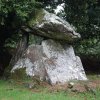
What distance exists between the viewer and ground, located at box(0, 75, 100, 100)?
11.3 metres

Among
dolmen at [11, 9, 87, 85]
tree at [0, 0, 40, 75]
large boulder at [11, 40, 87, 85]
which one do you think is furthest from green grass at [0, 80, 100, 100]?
tree at [0, 0, 40, 75]

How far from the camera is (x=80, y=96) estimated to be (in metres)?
11.8

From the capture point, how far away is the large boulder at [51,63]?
45.2 feet

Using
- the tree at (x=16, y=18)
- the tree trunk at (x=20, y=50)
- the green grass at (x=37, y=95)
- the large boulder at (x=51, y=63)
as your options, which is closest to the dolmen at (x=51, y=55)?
the large boulder at (x=51, y=63)

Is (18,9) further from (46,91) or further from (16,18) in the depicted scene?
(46,91)

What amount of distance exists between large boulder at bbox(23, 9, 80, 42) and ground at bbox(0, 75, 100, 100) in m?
2.15

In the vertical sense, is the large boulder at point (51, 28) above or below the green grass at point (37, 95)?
above

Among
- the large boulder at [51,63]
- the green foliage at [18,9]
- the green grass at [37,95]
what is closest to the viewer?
the green grass at [37,95]

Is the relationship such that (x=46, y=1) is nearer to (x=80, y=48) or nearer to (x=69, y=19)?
(x=69, y=19)

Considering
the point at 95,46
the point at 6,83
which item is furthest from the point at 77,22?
the point at 6,83

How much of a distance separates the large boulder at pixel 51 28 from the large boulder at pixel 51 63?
1.55 feet

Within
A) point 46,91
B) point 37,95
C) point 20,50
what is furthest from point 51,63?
point 37,95

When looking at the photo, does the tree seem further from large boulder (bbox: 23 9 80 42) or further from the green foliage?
large boulder (bbox: 23 9 80 42)

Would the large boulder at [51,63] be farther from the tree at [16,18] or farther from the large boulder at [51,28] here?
the tree at [16,18]
